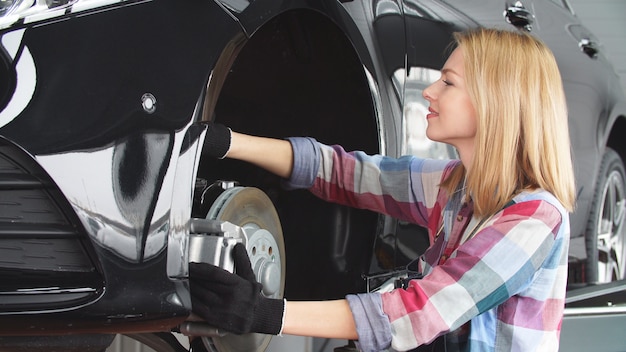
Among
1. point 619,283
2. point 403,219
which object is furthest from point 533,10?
point 403,219

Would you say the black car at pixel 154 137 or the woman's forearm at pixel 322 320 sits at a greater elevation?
the black car at pixel 154 137

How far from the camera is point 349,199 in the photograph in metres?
1.55

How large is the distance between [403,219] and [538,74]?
0.43m

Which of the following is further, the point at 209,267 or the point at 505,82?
the point at 505,82

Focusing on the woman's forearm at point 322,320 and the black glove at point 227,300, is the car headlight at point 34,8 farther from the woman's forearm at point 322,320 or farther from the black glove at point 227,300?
the woman's forearm at point 322,320

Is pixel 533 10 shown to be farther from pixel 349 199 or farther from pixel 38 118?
pixel 38 118

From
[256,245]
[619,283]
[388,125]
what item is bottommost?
[619,283]

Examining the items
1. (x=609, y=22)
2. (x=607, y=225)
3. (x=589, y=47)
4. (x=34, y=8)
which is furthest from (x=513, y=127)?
(x=609, y=22)

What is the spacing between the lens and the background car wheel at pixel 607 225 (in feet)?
8.47

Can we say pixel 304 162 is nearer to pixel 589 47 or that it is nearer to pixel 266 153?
pixel 266 153

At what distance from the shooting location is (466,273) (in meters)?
1.16

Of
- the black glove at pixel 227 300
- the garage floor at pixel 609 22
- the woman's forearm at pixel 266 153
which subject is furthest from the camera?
the garage floor at pixel 609 22

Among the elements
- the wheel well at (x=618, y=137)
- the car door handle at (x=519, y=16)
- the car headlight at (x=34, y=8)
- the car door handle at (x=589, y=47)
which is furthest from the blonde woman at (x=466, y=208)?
the wheel well at (x=618, y=137)

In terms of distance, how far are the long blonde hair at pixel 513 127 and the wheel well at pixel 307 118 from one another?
0.26 meters
